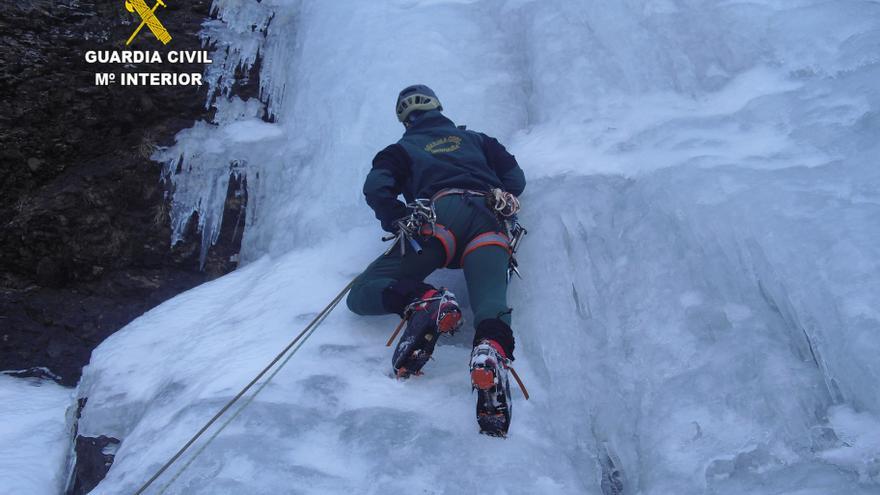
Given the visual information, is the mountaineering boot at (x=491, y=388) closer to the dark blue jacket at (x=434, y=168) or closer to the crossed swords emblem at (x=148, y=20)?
the dark blue jacket at (x=434, y=168)

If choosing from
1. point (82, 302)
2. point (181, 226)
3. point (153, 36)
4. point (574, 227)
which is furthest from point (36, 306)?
point (574, 227)

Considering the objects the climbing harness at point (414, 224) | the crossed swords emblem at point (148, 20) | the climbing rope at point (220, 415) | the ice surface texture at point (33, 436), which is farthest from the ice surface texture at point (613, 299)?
the crossed swords emblem at point (148, 20)

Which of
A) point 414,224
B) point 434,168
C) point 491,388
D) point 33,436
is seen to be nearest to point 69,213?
point 33,436

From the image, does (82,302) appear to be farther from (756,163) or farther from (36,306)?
(756,163)

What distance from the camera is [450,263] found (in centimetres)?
307

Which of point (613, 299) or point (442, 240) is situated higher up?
point (442, 240)

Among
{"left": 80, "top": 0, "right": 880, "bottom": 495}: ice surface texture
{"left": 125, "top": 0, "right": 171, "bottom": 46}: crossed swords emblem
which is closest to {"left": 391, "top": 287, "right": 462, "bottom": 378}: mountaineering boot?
{"left": 80, "top": 0, "right": 880, "bottom": 495}: ice surface texture

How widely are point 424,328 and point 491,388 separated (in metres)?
0.41

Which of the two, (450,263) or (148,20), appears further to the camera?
(148,20)

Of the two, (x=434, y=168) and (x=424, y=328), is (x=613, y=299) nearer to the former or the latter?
(x=424, y=328)

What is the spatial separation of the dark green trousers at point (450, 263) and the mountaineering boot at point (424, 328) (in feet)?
0.69

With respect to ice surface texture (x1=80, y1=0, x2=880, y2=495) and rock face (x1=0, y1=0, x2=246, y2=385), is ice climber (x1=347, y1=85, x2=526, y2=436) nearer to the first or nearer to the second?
ice surface texture (x1=80, y1=0, x2=880, y2=495)

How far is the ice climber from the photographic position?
238 centimetres

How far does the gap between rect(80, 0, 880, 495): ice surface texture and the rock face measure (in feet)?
3.45
